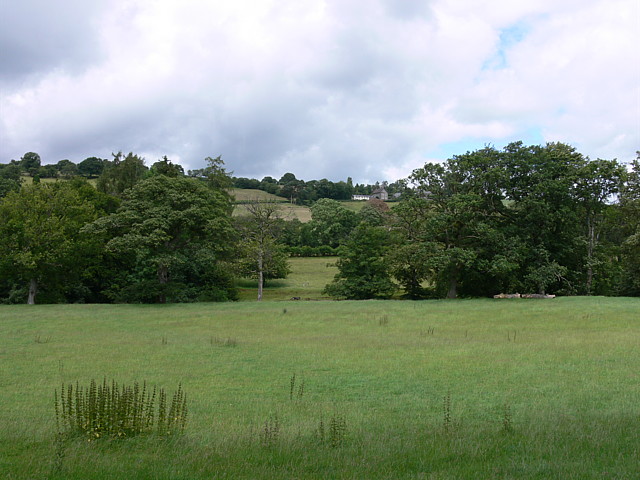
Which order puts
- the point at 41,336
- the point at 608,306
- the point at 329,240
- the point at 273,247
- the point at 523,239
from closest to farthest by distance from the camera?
the point at 41,336
the point at 608,306
the point at 523,239
the point at 273,247
the point at 329,240

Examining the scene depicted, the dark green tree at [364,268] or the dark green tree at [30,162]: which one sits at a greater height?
the dark green tree at [30,162]

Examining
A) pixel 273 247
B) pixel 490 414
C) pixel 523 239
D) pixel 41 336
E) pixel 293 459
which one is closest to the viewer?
pixel 293 459

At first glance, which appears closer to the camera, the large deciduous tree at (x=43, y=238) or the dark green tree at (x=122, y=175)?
the large deciduous tree at (x=43, y=238)

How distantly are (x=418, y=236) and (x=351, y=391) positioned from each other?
3413 centimetres

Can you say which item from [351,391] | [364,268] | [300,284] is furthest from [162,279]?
[351,391]

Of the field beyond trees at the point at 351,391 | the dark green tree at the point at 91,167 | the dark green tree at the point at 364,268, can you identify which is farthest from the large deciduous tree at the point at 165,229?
the dark green tree at the point at 91,167

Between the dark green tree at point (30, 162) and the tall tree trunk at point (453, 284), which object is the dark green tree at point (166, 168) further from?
the dark green tree at point (30, 162)

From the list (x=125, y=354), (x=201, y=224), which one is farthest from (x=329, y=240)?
(x=125, y=354)

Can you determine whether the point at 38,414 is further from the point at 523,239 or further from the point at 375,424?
the point at 523,239

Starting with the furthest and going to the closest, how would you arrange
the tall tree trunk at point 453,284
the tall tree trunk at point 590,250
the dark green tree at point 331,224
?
the dark green tree at point 331,224
the tall tree trunk at point 453,284
the tall tree trunk at point 590,250

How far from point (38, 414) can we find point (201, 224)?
111ft

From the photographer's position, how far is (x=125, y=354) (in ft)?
71.2

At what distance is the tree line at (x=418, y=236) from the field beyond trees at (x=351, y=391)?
937 centimetres

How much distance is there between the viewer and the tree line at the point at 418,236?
42.9 m
